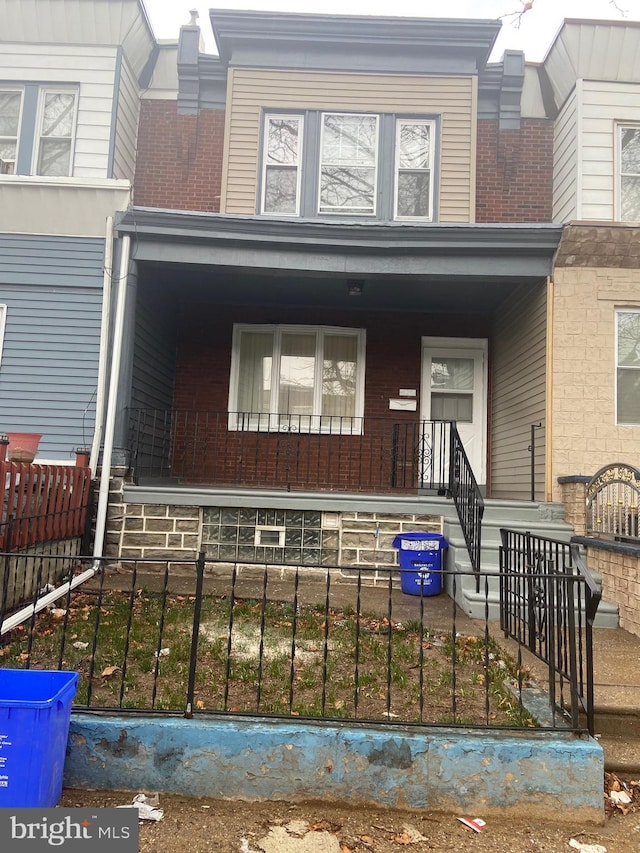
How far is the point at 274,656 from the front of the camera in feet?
14.2

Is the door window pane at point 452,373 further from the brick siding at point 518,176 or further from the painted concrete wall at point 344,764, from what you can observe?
the painted concrete wall at point 344,764

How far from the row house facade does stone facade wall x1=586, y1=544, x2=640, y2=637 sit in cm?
85

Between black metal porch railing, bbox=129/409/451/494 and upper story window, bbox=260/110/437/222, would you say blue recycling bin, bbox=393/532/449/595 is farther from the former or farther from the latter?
upper story window, bbox=260/110/437/222

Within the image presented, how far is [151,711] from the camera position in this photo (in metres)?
3.19

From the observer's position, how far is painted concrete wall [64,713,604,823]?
2.96 m

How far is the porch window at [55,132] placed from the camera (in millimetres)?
8219

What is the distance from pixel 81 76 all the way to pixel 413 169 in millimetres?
4968

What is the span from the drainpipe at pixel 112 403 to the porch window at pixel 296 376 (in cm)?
254

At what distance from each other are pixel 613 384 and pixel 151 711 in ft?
21.7

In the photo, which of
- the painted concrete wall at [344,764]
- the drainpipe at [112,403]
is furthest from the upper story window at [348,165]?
the painted concrete wall at [344,764]

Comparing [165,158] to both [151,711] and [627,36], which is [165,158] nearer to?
[627,36]

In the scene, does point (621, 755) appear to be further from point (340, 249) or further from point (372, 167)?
point (372, 167)

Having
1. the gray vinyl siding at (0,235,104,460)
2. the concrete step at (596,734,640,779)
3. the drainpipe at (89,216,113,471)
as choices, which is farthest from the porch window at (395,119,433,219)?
the concrete step at (596,734,640,779)

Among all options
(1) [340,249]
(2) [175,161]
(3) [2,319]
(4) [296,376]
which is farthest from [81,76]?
(4) [296,376]
